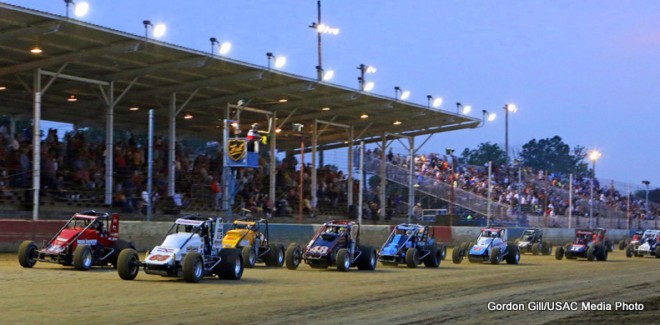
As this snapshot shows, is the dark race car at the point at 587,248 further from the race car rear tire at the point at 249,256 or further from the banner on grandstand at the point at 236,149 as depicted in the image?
the race car rear tire at the point at 249,256

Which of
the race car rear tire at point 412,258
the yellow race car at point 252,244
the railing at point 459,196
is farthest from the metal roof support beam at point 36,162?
the railing at point 459,196

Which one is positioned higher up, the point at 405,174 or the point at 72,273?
the point at 405,174

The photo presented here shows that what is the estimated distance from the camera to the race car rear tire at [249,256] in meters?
21.3

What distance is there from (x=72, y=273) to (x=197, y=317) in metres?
7.63

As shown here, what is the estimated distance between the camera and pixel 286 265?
22.3 metres

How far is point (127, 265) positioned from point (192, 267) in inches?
49.7

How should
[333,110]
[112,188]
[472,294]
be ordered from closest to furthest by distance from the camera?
1. [472,294]
2. [112,188]
3. [333,110]

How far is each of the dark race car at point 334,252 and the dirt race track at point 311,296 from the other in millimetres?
350

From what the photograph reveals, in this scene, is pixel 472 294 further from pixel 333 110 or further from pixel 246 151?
pixel 333 110

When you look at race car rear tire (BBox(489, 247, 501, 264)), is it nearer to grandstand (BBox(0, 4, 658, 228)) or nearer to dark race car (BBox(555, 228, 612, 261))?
grandstand (BBox(0, 4, 658, 228))

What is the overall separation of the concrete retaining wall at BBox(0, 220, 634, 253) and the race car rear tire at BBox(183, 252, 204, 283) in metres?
7.51

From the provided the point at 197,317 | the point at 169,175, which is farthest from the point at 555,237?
the point at 197,317

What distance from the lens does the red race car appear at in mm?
19406

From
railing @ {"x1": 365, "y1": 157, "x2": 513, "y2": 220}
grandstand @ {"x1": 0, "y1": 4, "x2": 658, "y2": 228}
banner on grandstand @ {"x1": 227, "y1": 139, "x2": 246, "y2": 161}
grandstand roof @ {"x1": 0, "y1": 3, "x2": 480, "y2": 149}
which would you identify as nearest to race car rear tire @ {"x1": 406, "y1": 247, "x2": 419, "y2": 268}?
banner on grandstand @ {"x1": 227, "y1": 139, "x2": 246, "y2": 161}
